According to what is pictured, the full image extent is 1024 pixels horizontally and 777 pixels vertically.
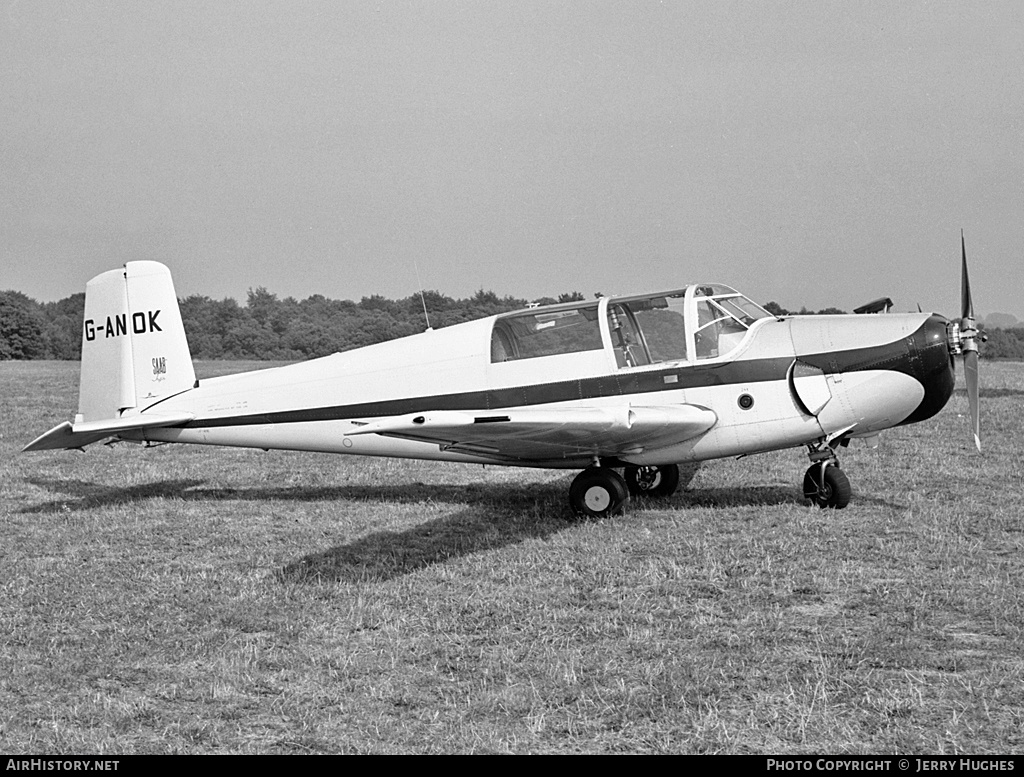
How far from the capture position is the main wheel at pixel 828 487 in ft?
29.1

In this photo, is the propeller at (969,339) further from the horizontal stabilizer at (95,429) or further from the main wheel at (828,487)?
the horizontal stabilizer at (95,429)

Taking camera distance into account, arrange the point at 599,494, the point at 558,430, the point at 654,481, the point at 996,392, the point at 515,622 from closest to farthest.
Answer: the point at 515,622 < the point at 558,430 < the point at 599,494 < the point at 654,481 < the point at 996,392

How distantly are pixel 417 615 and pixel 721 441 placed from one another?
153 inches

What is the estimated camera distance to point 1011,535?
25.6 ft

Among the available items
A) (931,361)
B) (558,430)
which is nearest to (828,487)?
(931,361)

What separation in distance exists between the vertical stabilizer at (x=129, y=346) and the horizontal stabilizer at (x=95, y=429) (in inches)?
10.8

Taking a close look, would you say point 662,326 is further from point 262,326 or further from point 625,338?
point 262,326

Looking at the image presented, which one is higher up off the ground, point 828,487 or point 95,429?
point 95,429

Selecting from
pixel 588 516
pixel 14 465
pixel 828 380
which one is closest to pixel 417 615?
pixel 588 516

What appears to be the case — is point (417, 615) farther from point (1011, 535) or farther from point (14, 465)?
point (14, 465)

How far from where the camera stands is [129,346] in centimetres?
1066

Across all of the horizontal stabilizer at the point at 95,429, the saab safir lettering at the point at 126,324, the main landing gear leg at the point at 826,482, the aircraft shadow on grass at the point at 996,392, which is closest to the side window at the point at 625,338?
the main landing gear leg at the point at 826,482

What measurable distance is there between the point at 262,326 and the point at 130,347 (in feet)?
165

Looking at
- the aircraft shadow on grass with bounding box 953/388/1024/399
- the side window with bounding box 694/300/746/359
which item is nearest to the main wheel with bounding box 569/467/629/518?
the side window with bounding box 694/300/746/359
